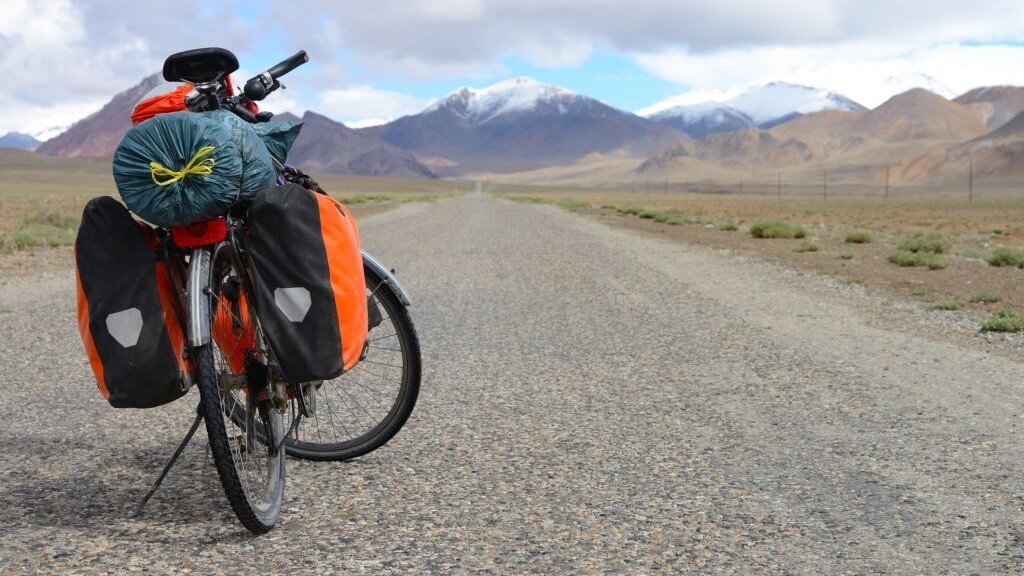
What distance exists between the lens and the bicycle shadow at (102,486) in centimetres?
371

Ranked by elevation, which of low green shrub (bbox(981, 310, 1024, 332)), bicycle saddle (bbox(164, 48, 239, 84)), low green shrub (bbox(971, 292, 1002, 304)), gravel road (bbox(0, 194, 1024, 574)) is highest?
bicycle saddle (bbox(164, 48, 239, 84))

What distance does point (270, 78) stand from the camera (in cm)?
405

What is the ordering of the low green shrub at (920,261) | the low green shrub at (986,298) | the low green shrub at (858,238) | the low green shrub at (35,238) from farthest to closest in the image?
the low green shrub at (858,238) → the low green shrub at (35,238) → the low green shrub at (920,261) → the low green shrub at (986,298)

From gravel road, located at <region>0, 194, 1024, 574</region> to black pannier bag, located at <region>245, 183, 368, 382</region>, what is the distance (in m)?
0.65

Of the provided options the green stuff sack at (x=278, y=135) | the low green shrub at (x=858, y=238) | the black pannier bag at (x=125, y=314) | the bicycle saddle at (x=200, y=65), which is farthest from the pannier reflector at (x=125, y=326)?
the low green shrub at (x=858, y=238)

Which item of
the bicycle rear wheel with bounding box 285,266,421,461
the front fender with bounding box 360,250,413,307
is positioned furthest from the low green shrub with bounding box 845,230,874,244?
the front fender with bounding box 360,250,413,307

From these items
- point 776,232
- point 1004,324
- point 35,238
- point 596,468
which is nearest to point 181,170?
point 596,468

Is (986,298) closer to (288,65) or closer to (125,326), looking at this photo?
(288,65)

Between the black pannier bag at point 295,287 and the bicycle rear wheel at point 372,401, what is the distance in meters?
0.61

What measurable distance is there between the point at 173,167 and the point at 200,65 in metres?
0.61

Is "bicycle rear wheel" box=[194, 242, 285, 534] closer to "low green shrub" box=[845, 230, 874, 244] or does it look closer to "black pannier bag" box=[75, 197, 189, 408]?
"black pannier bag" box=[75, 197, 189, 408]

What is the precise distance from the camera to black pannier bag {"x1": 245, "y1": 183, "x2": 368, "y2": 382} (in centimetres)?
347

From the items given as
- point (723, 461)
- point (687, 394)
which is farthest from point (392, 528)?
point (687, 394)

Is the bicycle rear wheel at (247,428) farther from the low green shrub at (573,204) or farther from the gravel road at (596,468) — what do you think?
the low green shrub at (573,204)
